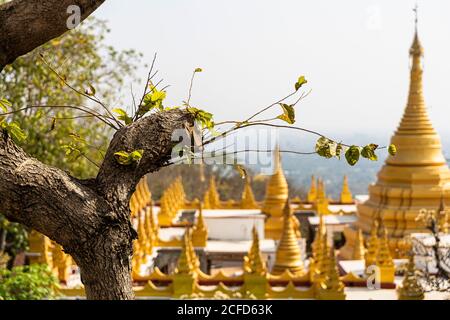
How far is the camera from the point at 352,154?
2523 millimetres

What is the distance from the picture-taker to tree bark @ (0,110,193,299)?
2.40 metres

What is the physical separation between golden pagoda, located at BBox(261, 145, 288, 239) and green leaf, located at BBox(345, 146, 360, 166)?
13.3 meters

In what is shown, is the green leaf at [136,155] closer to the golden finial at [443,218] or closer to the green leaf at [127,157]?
the green leaf at [127,157]

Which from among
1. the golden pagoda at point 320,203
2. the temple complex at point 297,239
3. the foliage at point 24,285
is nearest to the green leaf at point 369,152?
the foliage at point 24,285

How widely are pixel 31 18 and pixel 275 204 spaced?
47.3ft

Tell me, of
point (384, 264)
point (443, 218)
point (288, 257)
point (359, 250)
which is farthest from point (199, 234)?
point (443, 218)

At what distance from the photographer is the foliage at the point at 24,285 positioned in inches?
309

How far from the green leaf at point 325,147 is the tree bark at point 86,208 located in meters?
0.63

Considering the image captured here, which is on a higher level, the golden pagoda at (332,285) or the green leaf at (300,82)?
the green leaf at (300,82)

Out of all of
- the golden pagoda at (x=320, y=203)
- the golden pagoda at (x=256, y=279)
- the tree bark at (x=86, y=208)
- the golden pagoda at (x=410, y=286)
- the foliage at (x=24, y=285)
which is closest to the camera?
the tree bark at (x=86, y=208)

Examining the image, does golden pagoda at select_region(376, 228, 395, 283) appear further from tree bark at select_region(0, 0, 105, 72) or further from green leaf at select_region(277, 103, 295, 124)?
tree bark at select_region(0, 0, 105, 72)

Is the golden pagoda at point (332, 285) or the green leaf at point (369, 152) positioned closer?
the green leaf at point (369, 152)
